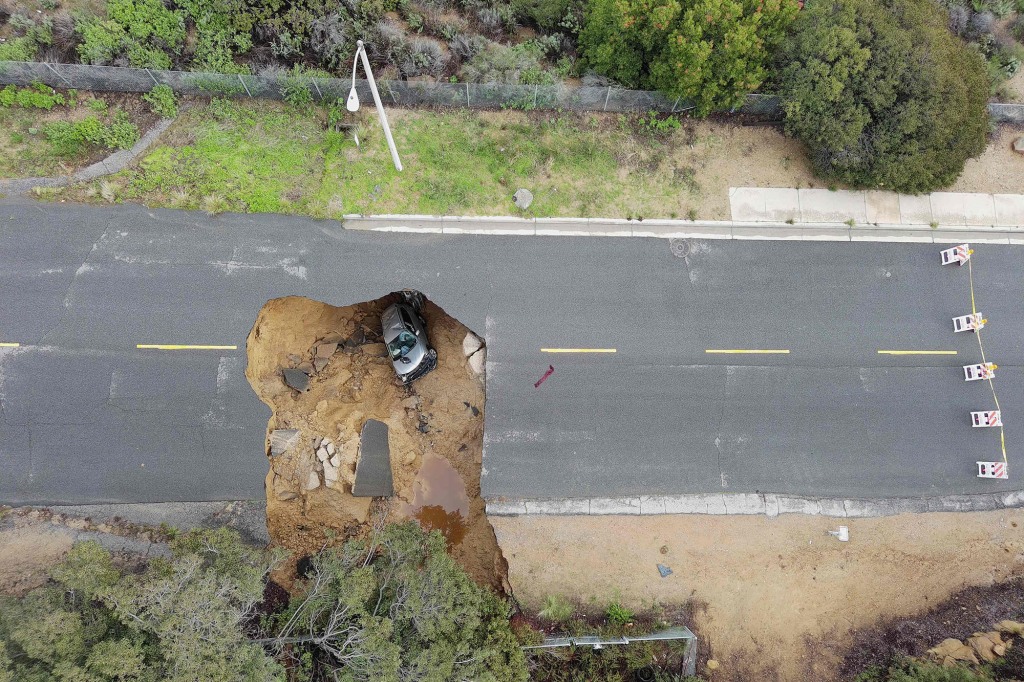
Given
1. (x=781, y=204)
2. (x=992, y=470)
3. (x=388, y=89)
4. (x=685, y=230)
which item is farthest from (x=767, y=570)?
(x=388, y=89)

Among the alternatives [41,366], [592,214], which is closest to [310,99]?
[592,214]

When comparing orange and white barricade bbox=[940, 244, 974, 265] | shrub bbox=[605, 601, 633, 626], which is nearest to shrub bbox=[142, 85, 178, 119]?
shrub bbox=[605, 601, 633, 626]

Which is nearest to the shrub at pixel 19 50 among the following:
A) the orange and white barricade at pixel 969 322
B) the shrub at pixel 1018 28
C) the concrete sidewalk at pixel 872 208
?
the concrete sidewalk at pixel 872 208

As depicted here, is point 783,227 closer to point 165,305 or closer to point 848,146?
point 848,146

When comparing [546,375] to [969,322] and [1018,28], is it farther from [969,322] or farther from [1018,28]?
[1018,28]

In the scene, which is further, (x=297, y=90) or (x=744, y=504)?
(x=297, y=90)

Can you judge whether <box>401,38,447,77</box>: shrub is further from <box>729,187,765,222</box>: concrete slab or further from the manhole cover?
<box>729,187,765,222</box>: concrete slab

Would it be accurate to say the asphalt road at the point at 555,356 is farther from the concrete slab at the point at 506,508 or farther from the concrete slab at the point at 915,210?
the concrete slab at the point at 915,210
